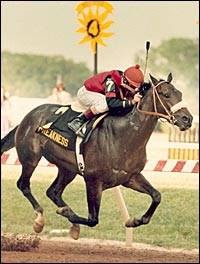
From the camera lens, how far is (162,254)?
3.56 meters

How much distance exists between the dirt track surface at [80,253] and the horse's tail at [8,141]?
2.59 ft

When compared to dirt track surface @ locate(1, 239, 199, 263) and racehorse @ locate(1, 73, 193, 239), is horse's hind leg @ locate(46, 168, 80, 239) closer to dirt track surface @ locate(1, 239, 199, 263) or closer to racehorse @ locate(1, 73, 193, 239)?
racehorse @ locate(1, 73, 193, 239)

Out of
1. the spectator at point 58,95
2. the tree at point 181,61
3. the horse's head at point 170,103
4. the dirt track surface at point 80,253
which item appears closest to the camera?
the horse's head at point 170,103

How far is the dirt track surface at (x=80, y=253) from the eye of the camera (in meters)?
3.19

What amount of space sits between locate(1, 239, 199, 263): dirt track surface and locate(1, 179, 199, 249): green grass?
0.16 ft

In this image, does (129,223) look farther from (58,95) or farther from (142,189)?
(58,95)

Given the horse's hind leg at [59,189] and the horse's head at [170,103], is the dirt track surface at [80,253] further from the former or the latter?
the horse's head at [170,103]

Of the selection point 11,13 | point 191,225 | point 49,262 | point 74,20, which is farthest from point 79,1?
point 191,225

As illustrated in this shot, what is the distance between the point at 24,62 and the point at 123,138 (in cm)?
89

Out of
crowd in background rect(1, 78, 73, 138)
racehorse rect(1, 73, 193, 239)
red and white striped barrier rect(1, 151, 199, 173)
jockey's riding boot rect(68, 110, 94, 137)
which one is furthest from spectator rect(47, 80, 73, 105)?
jockey's riding boot rect(68, 110, 94, 137)

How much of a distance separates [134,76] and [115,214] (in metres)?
1.42

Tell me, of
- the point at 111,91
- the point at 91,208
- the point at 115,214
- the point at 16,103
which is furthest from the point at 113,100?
the point at 115,214

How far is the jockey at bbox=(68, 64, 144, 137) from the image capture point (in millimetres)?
1953

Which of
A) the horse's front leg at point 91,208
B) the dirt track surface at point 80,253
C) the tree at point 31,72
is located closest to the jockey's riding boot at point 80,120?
the horse's front leg at point 91,208
